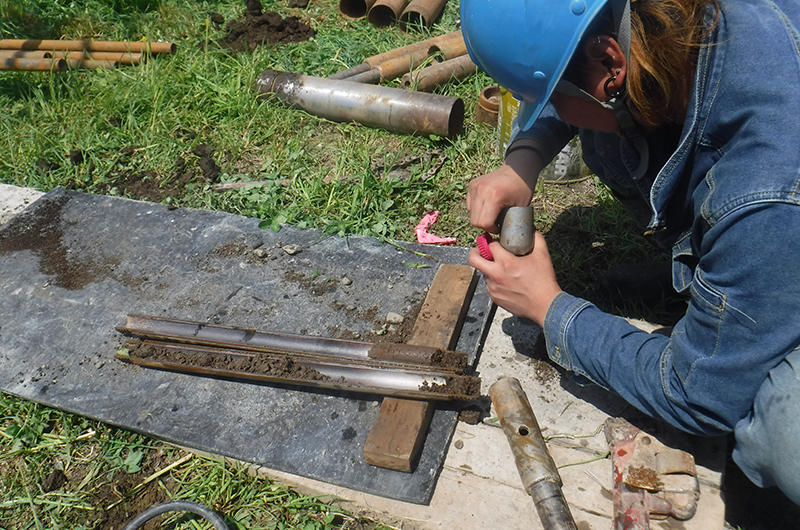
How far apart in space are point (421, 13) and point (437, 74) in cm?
116

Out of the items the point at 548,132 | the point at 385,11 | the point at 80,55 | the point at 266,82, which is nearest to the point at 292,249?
the point at 548,132

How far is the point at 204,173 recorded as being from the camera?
390 cm

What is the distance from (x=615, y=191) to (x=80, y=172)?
3.36 m

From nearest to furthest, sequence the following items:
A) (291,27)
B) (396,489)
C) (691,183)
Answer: (691,183) < (396,489) < (291,27)

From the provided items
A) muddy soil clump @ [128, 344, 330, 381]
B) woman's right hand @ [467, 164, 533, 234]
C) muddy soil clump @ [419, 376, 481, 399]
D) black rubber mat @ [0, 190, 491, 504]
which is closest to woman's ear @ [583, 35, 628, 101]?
woman's right hand @ [467, 164, 533, 234]

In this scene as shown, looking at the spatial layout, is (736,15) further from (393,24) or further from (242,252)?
(393,24)

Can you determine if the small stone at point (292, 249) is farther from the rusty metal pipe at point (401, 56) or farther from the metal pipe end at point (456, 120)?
the rusty metal pipe at point (401, 56)

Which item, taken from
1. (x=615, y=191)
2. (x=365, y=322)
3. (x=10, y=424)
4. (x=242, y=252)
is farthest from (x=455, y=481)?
(x=10, y=424)

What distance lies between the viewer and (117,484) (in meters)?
2.29

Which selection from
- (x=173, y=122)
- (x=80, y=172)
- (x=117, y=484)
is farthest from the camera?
(x=173, y=122)

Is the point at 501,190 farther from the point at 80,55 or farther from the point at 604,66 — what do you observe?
the point at 80,55

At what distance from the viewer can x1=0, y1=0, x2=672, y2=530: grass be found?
2.26 metres

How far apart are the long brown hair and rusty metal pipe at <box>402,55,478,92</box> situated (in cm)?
282

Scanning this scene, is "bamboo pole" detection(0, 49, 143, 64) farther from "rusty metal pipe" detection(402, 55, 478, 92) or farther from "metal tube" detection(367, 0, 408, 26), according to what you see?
"rusty metal pipe" detection(402, 55, 478, 92)
